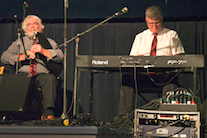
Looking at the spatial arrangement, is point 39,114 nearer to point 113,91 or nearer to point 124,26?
point 113,91

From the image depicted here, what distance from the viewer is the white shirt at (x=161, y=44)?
285 centimetres

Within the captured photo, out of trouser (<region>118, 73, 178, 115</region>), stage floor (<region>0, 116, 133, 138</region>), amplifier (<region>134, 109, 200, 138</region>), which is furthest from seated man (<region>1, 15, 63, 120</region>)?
amplifier (<region>134, 109, 200, 138</region>)

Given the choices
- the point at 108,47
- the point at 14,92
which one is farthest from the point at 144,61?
the point at 108,47

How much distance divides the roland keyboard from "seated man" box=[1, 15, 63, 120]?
0.34 metres

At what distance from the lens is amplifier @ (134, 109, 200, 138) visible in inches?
69.8

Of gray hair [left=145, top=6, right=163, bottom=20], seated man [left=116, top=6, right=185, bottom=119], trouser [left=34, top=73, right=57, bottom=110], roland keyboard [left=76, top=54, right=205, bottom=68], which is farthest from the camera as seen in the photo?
gray hair [left=145, top=6, right=163, bottom=20]

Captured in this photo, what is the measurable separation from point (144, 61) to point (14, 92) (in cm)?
118

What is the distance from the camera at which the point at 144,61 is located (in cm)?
224

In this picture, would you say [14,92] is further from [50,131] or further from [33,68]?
[33,68]

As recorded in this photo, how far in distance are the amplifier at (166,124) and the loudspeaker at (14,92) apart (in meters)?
0.98

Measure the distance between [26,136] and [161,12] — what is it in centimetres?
223

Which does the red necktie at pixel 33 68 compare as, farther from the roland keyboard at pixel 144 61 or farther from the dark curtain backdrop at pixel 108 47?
the dark curtain backdrop at pixel 108 47

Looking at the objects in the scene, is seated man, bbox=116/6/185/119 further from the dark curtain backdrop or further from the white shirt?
the dark curtain backdrop

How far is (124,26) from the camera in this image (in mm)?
3625
